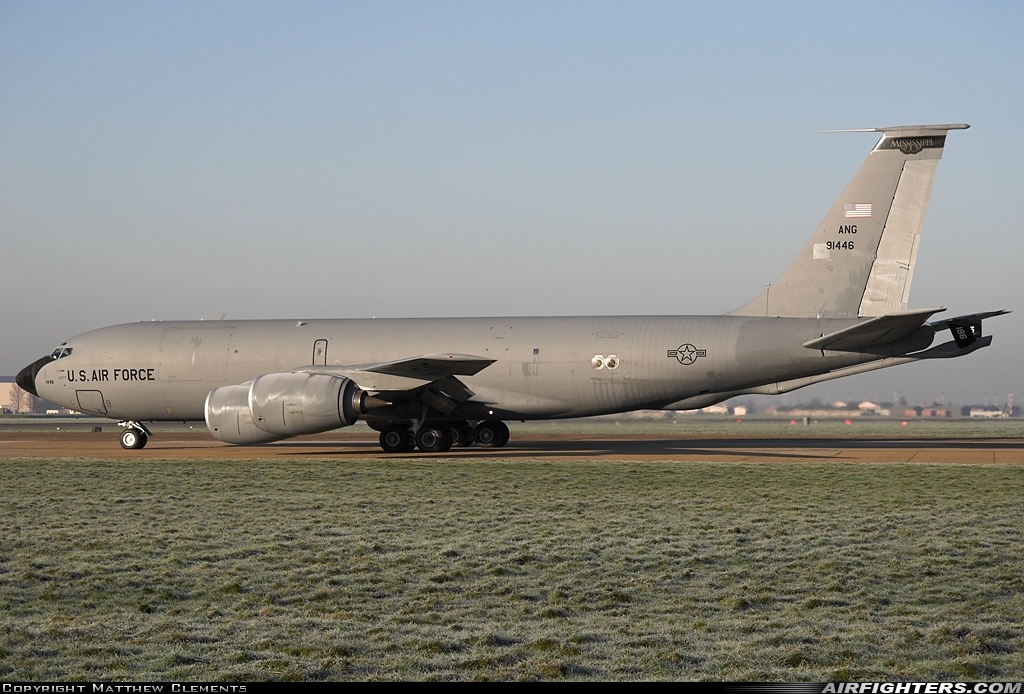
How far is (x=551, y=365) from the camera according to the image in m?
27.8

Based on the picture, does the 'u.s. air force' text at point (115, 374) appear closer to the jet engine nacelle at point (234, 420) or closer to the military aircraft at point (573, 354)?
the military aircraft at point (573, 354)

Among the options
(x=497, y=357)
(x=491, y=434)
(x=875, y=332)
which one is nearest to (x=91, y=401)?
(x=491, y=434)

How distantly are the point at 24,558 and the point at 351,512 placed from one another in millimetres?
4855

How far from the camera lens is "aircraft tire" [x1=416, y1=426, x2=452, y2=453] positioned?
27.9m

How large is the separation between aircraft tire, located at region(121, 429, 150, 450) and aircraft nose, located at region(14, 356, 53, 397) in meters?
3.58

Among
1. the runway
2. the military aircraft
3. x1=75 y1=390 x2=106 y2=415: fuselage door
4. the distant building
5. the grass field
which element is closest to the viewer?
the grass field

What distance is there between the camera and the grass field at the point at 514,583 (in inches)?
273

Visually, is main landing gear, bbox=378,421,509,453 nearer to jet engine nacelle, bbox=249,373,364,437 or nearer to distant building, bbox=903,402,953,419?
jet engine nacelle, bbox=249,373,364,437

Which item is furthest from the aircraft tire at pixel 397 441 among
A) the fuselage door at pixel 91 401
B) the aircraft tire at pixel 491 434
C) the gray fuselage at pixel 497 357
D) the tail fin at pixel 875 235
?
the tail fin at pixel 875 235

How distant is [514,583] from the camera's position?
9727mm

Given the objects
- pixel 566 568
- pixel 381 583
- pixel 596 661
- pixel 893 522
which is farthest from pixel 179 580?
pixel 893 522

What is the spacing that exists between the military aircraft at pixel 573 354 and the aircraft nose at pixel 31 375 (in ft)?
10.0

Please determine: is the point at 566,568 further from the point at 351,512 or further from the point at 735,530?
the point at 351,512

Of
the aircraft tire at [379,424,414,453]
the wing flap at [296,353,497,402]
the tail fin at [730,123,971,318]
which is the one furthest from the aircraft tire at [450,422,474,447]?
the tail fin at [730,123,971,318]
